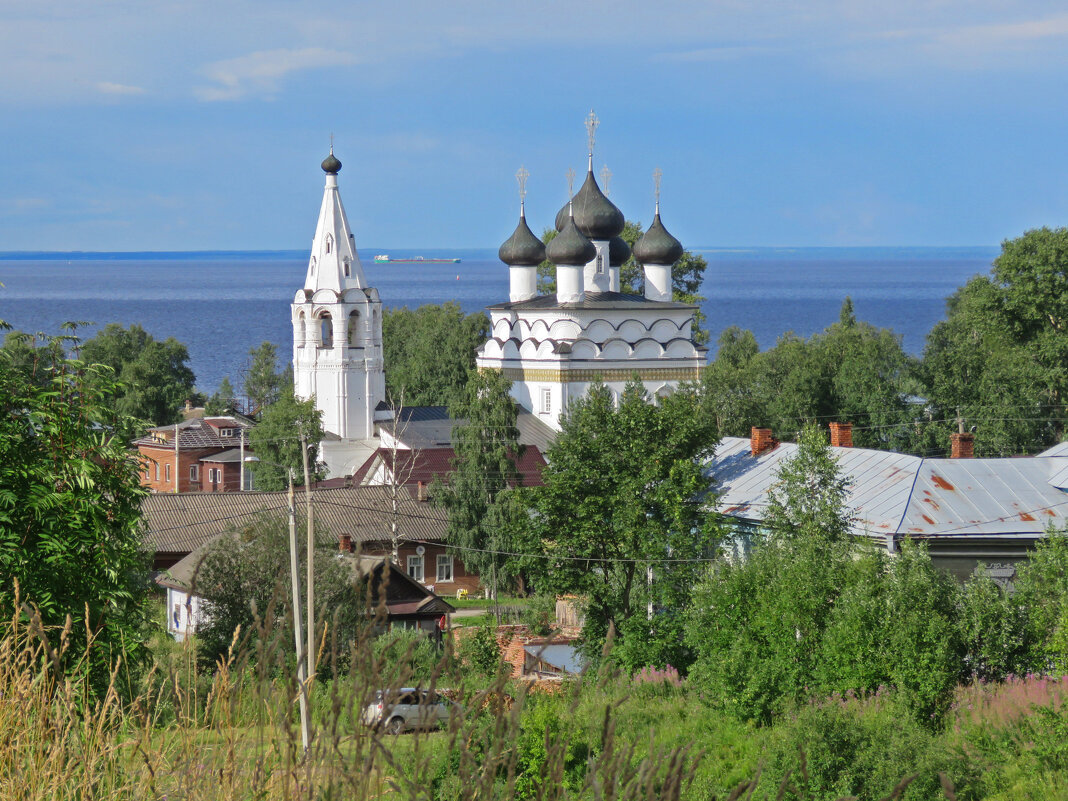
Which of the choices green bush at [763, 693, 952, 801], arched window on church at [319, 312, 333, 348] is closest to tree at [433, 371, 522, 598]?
arched window on church at [319, 312, 333, 348]

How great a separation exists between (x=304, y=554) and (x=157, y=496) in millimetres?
11817

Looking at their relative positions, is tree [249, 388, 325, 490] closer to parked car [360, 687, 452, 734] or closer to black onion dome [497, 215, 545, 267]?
black onion dome [497, 215, 545, 267]

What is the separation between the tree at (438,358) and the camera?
146 ft

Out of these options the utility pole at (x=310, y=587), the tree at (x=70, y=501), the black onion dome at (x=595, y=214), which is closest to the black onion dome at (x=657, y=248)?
the black onion dome at (x=595, y=214)

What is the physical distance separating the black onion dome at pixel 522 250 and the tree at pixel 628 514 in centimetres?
1561

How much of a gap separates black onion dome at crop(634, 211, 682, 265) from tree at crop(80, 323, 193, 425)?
16406 millimetres

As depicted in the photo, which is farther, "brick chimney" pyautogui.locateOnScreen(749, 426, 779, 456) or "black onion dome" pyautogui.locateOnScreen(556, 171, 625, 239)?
"black onion dome" pyautogui.locateOnScreen(556, 171, 625, 239)

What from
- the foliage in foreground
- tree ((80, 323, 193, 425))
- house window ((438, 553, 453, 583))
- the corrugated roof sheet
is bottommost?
house window ((438, 553, 453, 583))

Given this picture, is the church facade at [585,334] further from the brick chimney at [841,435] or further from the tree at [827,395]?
the brick chimney at [841,435]

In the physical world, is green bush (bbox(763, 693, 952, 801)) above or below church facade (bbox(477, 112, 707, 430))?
below

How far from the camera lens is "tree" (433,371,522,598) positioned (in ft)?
81.9

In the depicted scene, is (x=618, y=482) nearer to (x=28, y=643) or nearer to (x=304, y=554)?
(x=304, y=554)

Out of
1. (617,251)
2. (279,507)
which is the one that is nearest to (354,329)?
(617,251)

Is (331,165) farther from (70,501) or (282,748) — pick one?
(282,748)
